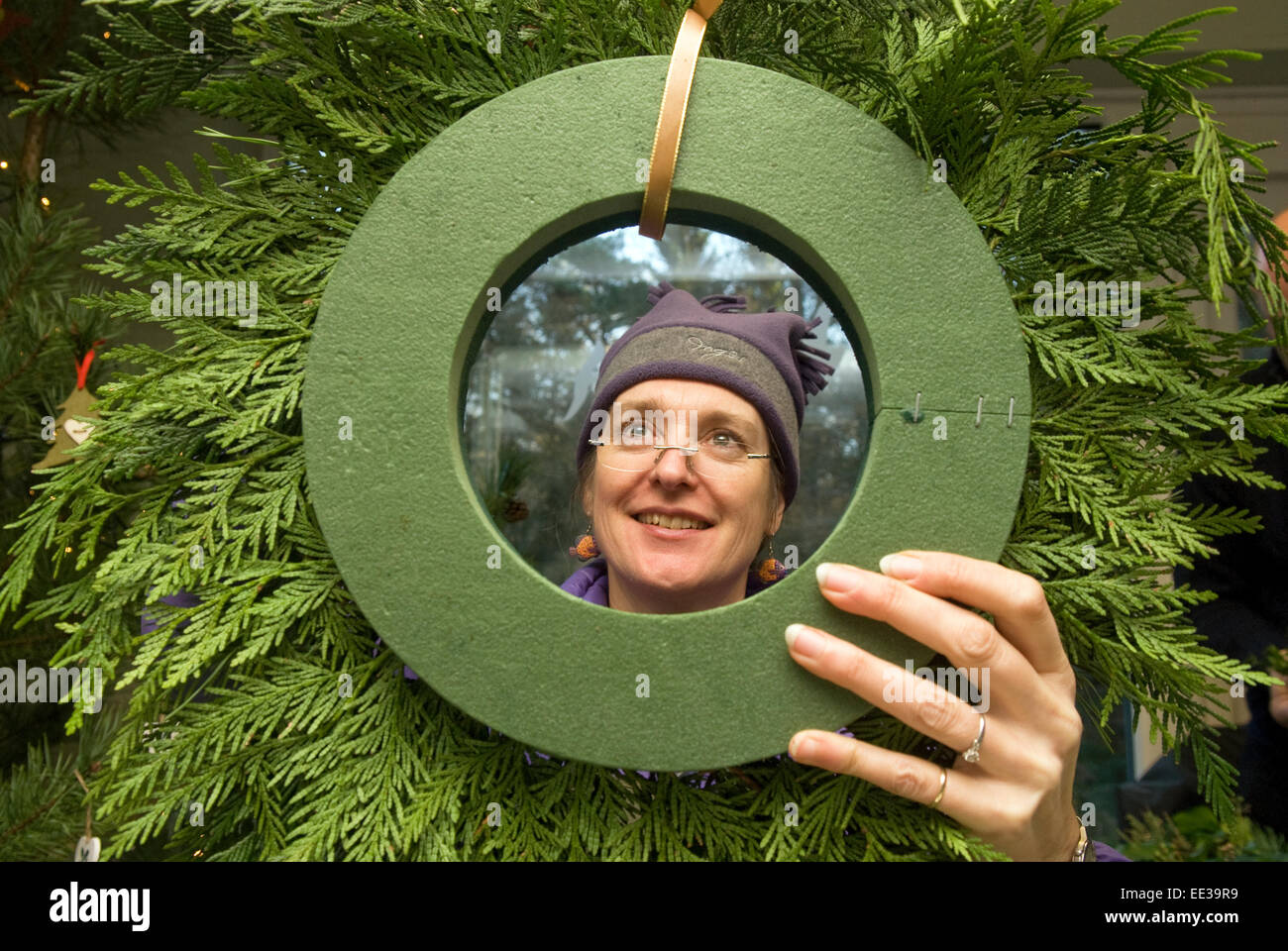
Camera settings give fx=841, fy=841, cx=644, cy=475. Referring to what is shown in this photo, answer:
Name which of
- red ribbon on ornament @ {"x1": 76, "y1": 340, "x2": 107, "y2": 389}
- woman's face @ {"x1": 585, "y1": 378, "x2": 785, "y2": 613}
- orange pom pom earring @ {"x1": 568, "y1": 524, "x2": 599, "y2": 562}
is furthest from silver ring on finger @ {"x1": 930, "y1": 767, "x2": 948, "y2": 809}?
red ribbon on ornament @ {"x1": 76, "y1": 340, "x2": 107, "y2": 389}

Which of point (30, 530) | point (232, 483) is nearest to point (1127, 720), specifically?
point (232, 483)

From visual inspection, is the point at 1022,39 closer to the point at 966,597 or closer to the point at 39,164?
the point at 966,597

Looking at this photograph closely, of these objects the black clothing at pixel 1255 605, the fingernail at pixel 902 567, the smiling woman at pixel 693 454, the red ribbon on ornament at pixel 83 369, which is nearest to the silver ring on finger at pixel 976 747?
the fingernail at pixel 902 567

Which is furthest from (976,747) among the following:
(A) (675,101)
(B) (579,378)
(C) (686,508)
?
(B) (579,378)

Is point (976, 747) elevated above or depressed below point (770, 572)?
below

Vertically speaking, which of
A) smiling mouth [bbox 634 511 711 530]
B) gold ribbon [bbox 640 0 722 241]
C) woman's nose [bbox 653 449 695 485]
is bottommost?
smiling mouth [bbox 634 511 711 530]

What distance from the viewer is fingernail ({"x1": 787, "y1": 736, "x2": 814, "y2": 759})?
75cm

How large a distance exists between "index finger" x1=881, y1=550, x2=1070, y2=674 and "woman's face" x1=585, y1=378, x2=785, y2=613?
32 centimetres

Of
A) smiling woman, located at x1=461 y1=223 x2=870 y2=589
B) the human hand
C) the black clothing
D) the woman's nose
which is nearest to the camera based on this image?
the human hand

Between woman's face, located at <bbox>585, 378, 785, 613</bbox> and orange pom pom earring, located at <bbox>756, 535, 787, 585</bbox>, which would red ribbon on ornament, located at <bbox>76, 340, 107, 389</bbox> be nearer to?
woman's face, located at <bbox>585, 378, 785, 613</bbox>

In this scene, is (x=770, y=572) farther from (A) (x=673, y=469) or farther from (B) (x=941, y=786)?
(B) (x=941, y=786)

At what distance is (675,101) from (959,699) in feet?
2.02

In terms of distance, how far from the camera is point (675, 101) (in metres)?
0.79

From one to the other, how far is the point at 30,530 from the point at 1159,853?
142cm
